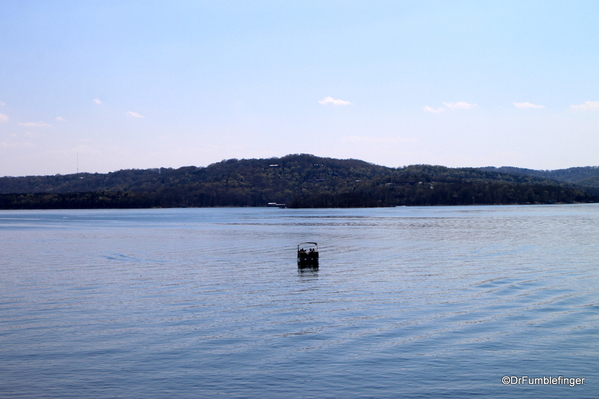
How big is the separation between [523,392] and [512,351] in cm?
388

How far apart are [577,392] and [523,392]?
164 centimetres

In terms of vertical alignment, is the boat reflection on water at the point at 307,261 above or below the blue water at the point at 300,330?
above

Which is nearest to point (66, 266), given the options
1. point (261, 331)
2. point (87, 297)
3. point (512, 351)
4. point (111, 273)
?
point (111, 273)

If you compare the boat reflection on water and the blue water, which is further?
the boat reflection on water

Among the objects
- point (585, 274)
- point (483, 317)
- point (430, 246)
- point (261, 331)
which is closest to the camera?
point (261, 331)

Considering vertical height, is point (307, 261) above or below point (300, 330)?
above

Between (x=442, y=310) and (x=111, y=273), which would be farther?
(x=111, y=273)

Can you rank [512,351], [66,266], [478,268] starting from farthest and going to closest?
[66,266]
[478,268]
[512,351]

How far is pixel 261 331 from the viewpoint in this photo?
2370 centimetres

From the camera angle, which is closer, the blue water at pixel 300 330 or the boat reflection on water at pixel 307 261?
the blue water at pixel 300 330

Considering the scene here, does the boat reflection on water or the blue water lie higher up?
the boat reflection on water

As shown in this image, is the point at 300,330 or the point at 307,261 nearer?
the point at 300,330

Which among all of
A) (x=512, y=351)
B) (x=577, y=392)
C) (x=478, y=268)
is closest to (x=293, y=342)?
(x=512, y=351)

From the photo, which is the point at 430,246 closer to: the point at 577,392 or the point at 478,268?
the point at 478,268
